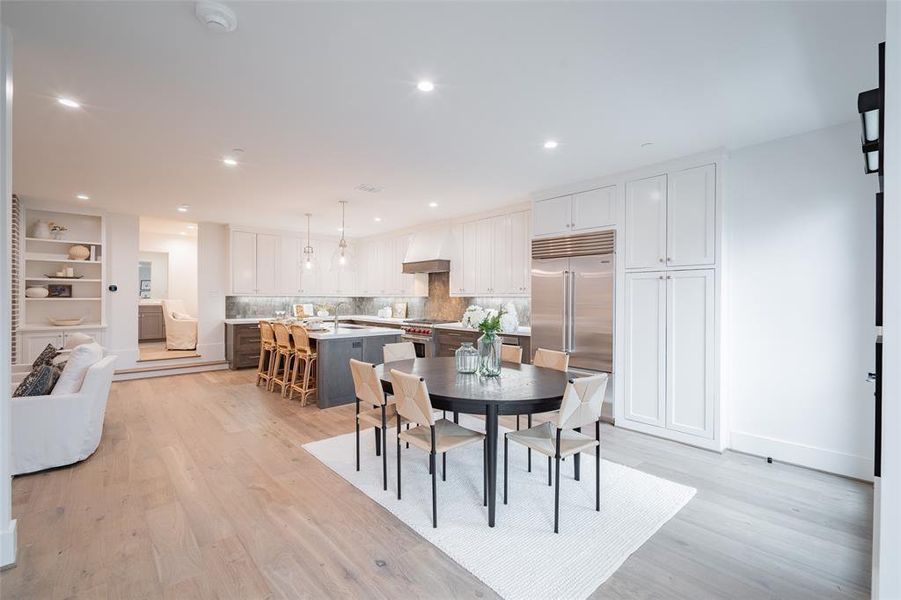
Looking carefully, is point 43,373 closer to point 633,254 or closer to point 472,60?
point 472,60

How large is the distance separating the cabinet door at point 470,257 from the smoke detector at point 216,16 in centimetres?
456

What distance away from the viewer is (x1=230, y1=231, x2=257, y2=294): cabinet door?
7.52 m

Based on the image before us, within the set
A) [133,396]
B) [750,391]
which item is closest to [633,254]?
[750,391]

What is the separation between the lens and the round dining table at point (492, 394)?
7.84 ft

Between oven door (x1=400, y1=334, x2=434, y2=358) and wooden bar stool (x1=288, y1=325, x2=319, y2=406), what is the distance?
1.53 metres

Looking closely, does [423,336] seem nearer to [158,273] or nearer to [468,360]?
[468,360]

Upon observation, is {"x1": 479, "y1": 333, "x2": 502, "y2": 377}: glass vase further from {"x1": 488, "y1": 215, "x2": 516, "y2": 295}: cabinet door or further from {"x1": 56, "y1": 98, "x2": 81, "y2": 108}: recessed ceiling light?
{"x1": 56, "y1": 98, "x2": 81, "y2": 108}: recessed ceiling light

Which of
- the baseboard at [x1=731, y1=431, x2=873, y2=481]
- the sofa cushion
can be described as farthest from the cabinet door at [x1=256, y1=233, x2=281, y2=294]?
the baseboard at [x1=731, y1=431, x2=873, y2=481]

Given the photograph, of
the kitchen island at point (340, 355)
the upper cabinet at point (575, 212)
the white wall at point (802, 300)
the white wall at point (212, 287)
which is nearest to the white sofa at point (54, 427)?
the kitchen island at point (340, 355)

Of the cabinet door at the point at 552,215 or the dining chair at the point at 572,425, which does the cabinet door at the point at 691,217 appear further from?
the dining chair at the point at 572,425

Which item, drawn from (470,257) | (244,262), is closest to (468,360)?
(470,257)

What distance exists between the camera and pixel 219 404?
5129 millimetres

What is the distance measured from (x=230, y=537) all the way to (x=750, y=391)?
4.12m

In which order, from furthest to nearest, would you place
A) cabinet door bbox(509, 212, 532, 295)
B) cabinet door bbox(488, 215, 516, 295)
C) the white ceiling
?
cabinet door bbox(488, 215, 516, 295) < cabinet door bbox(509, 212, 532, 295) < the white ceiling
